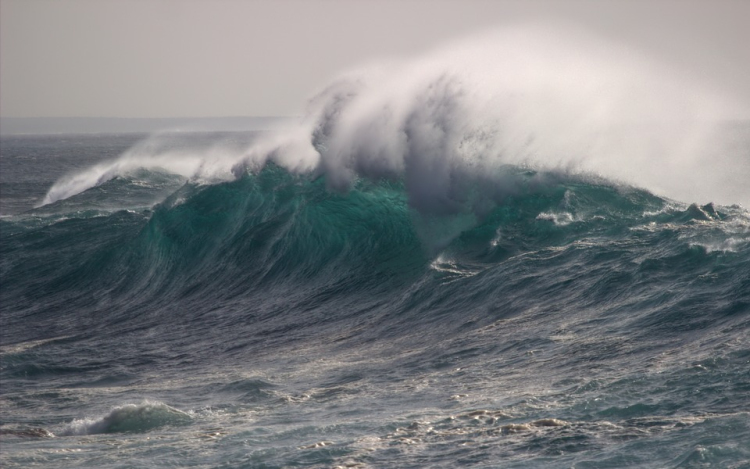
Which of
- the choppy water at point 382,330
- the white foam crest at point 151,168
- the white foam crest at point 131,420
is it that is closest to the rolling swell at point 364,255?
the choppy water at point 382,330

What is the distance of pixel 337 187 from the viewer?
1820 centimetres

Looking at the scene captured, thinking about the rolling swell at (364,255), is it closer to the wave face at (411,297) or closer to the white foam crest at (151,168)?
the wave face at (411,297)

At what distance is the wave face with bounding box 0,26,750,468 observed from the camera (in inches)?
302

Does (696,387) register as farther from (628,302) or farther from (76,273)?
(76,273)

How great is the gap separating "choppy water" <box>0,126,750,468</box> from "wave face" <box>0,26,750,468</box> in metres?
0.05

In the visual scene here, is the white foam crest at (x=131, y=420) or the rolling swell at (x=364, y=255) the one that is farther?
the rolling swell at (x=364, y=255)

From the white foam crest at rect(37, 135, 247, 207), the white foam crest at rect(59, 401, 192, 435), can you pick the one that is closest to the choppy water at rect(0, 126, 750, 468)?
the white foam crest at rect(59, 401, 192, 435)

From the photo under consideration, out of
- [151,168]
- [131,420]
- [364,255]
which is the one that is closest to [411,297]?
[364,255]

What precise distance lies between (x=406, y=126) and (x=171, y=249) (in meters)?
6.08

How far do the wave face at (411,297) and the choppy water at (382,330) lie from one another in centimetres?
5

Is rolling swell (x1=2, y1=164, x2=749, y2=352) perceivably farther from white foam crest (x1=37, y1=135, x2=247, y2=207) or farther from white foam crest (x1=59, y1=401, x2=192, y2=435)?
white foam crest (x1=59, y1=401, x2=192, y2=435)

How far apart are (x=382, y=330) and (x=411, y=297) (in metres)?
1.27

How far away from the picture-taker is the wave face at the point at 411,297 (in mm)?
7676

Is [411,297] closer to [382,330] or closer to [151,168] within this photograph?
[382,330]
